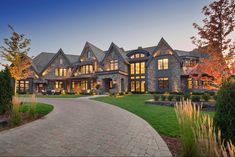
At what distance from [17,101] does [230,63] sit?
13571 mm

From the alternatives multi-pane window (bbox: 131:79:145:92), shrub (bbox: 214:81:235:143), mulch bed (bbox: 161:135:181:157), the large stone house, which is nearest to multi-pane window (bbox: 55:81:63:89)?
the large stone house

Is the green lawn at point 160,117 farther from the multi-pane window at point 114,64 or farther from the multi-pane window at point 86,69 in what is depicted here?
the multi-pane window at point 86,69

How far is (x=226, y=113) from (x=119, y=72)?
83.0 ft

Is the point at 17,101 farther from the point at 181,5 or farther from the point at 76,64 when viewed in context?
the point at 76,64

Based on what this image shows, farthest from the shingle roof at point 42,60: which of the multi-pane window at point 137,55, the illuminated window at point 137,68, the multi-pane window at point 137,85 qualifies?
the multi-pane window at point 137,85

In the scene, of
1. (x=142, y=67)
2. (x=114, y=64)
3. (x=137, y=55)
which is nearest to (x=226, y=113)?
(x=142, y=67)

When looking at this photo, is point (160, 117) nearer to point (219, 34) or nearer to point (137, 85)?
point (219, 34)

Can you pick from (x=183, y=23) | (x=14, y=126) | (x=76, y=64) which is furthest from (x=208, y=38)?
(x=76, y=64)

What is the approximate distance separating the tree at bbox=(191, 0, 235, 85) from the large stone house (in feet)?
45.3

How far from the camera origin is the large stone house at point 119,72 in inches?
1049

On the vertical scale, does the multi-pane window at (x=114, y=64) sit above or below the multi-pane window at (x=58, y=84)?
above

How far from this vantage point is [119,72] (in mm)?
28266

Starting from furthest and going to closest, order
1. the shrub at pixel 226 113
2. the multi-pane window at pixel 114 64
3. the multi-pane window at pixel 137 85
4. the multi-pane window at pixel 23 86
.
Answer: the multi-pane window at pixel 23 86, the multi-pane window at pixel 114 64, the multi-pane window at pixel 137 85, the shrub at pixel 226 113

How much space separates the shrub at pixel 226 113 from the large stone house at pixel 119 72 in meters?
Answer: 21.6
